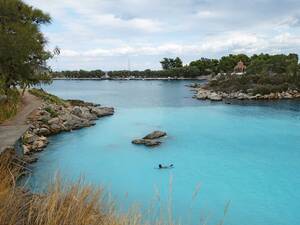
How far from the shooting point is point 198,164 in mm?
22547

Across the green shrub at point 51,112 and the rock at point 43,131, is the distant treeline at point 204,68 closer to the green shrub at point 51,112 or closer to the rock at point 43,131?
the green shrub at point 51,112

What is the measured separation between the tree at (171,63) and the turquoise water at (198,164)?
11189cm

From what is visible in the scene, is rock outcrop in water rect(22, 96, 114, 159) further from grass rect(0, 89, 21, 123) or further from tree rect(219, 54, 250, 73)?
tree rect(219, 54, 250, 73)

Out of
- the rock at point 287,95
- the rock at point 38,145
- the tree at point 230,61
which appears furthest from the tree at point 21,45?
the tree at point 230,61

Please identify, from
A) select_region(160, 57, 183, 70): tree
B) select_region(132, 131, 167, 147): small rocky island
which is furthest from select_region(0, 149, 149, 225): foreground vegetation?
select_region(160, 57, 183, 70): tree

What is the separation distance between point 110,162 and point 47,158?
347cm

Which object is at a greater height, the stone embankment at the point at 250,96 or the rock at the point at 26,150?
the rock at the point at 26,150

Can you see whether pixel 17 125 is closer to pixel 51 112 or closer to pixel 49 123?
pixel 49 123

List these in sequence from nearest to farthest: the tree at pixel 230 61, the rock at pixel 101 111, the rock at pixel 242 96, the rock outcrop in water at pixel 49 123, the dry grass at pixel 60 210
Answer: the dry grass at pixel 60 210
the rock outcrop in water at pixel 49 123
the rock at pixel 101 111
the rock at pixel 242 96
the tree at pixel 230 61

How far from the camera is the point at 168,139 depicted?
95.2ft

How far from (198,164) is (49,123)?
1377 centimetres

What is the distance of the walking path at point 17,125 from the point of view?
16061mm

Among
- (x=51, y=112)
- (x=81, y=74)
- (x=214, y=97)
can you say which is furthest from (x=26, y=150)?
(x=81, y=74)

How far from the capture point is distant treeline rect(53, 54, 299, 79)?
7662 cm
